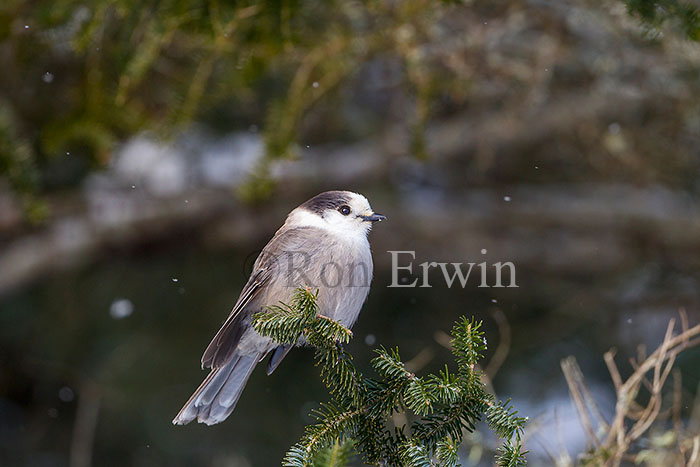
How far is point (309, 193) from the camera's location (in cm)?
383

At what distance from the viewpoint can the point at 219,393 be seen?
5.35 feet

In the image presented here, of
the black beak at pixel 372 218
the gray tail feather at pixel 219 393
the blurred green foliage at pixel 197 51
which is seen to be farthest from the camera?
the blurred green foliage at pixel 197 51

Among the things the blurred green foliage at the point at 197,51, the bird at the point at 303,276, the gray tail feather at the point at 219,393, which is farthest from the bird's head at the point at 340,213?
the gray tail feather at the point at 219,393

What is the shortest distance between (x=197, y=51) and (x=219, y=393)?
1795 mm

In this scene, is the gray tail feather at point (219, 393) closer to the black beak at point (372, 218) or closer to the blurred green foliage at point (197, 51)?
the black beak at point (372, 218)

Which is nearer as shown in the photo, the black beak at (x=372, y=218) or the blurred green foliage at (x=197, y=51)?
the black beak at (x=372, y=218)

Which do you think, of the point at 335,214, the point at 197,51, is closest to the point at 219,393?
the point at 335,214

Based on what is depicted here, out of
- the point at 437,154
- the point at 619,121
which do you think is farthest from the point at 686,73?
the point at 437,154

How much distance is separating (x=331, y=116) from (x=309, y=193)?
441 millimetres

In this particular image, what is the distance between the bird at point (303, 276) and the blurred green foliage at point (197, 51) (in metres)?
0.24

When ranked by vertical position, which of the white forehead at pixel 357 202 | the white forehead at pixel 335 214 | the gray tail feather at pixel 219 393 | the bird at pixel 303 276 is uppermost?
the white forehead at pixel 357 202

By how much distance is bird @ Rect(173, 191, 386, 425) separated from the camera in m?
1.63

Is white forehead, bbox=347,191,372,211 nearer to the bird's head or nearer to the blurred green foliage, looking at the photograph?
the bird's head

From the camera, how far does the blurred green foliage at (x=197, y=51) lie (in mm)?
2006
